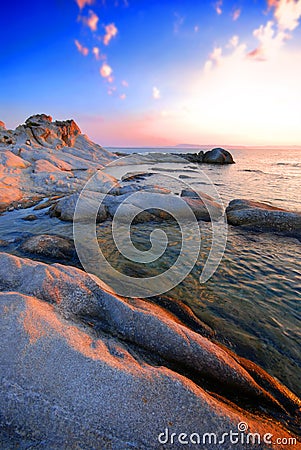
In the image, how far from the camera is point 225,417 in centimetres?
225

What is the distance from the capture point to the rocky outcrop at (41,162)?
576 inches

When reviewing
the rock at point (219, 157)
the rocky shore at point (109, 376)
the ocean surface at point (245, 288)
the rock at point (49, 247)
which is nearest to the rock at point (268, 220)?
the ocean surface at point (245, 288)

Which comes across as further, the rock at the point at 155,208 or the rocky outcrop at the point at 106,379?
the rock at the point at 155,208

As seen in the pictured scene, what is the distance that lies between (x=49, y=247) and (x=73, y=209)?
3.38 metres

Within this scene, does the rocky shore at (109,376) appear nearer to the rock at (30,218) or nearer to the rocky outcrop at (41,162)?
the rock at (30,218)

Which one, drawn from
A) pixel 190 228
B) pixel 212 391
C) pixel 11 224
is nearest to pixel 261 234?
pixel 190 228

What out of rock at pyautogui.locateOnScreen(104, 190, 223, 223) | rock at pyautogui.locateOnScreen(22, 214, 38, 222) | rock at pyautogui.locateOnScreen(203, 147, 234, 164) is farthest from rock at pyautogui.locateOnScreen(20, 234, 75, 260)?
rock at pyautogui.locateOnScreen(203, 147, 234, 164)

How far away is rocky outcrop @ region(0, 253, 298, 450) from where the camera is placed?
6.66 ft

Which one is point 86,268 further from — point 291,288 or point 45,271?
point 291,288

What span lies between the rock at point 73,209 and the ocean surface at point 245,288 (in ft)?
1.42

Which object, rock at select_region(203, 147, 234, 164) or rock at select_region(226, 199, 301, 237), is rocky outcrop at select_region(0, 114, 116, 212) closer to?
rock at select_region(226, 199, 301, 237)

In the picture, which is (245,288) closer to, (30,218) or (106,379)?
(106,379)

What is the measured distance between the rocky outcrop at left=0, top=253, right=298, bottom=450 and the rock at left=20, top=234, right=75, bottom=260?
2811 millimetres

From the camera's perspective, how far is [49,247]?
6.65 metres
